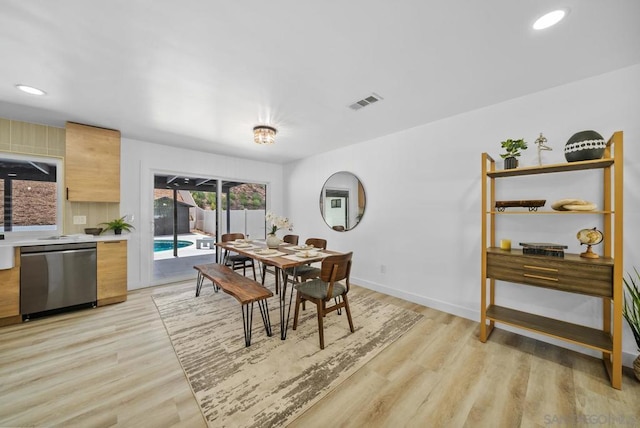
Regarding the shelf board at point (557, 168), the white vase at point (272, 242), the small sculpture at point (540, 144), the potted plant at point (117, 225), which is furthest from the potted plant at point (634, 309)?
the potted plant at point (117, 225)

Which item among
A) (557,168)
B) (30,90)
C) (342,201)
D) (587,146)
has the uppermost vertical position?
(30,90)

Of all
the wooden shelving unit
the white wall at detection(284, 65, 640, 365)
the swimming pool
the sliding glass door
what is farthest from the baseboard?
the swimming pool

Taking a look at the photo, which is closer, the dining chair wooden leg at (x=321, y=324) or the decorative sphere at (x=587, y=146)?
the decorative sphere at (x=587, y=146)

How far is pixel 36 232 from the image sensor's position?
3119mm

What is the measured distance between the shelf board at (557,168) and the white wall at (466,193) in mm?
174

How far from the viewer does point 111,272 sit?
10.5 feet

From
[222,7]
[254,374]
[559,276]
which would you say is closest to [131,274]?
[254,374]

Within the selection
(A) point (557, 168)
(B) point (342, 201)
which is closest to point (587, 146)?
(A) point (557, 168)

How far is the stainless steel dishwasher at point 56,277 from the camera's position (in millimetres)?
2674

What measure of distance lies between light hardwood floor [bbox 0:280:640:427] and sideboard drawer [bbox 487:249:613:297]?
27.6 inches

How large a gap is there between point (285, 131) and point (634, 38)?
11.0ft

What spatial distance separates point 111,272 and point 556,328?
5.16 meters

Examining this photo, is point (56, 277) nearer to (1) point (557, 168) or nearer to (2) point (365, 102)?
(2) point (365, 102)

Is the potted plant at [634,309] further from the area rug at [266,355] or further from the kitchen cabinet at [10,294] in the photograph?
the kitchen cabinet at [10,294]
